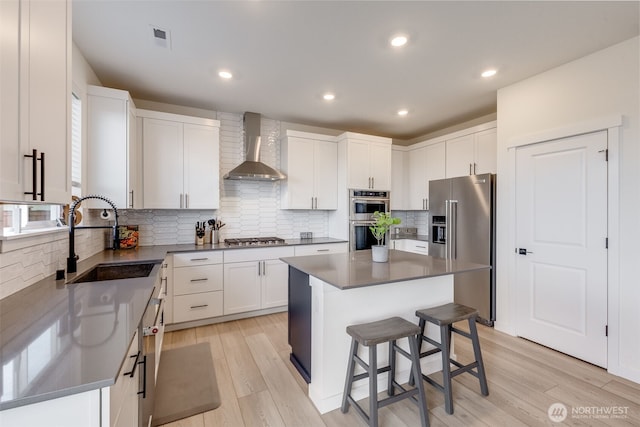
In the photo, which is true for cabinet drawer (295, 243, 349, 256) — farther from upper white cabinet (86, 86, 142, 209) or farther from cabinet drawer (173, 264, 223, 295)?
upper white cabinet (86, 86, 142, 209)

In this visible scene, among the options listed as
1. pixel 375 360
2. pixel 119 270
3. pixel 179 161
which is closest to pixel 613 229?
pixel 375 360

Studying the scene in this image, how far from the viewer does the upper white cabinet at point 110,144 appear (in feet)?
8.65

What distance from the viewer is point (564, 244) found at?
104 inches

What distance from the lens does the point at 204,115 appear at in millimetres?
3805

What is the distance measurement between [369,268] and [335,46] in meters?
1.83

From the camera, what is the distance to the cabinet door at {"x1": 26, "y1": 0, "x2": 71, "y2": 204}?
1.08 metres

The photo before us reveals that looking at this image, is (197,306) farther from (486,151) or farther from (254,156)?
(486,151)

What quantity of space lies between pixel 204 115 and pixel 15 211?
2560 mm

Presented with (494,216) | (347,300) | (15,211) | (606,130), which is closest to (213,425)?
(347,300)

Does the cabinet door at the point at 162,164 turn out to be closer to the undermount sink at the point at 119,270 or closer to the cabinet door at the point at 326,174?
the undermount sink at the point at 119,270

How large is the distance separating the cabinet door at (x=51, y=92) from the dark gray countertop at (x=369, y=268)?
140 cm

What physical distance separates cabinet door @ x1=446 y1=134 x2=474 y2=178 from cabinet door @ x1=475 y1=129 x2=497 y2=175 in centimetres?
9

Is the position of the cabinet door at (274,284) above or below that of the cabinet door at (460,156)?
below

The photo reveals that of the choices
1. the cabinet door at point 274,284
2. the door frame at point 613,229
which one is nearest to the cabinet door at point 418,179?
the door frame at point 613,229
